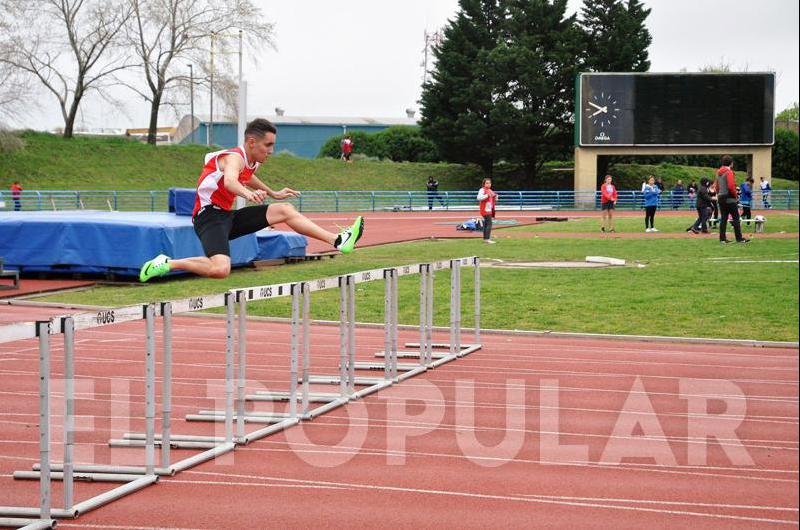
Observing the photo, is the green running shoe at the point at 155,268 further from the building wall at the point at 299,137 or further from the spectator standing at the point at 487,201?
the building wall at the point at 299,137

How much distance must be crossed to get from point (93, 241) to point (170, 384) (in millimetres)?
12502

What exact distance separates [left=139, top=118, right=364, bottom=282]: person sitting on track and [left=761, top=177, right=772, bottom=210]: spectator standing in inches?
1549

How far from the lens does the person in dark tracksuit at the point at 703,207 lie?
89.2ft

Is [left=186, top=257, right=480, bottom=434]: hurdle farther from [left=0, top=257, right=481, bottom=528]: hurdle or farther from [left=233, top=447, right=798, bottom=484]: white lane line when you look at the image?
[left=233, top=447, right=798, bottom=484]: white lane line

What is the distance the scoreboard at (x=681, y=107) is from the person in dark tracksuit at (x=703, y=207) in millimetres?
18400

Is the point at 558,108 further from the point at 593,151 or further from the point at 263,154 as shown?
the point at 263,154

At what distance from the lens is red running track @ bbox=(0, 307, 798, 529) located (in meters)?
5.55

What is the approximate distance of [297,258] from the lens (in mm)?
22281

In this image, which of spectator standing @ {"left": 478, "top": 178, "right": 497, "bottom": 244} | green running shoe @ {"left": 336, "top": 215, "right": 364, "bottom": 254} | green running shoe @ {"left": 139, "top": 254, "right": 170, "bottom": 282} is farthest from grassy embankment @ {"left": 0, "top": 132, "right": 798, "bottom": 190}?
green running shoe @ {"left": 336, "top": 215, "right": 364, "bottom": 254}

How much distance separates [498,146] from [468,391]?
49393 mm

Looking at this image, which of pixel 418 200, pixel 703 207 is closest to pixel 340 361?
pixel 703 207

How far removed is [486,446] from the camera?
7035mm

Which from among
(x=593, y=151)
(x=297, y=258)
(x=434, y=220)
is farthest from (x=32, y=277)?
(x=593, y=151)

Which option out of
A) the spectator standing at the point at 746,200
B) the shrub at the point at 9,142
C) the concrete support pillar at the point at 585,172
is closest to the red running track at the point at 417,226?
the spectator standing at the point at 746,200
